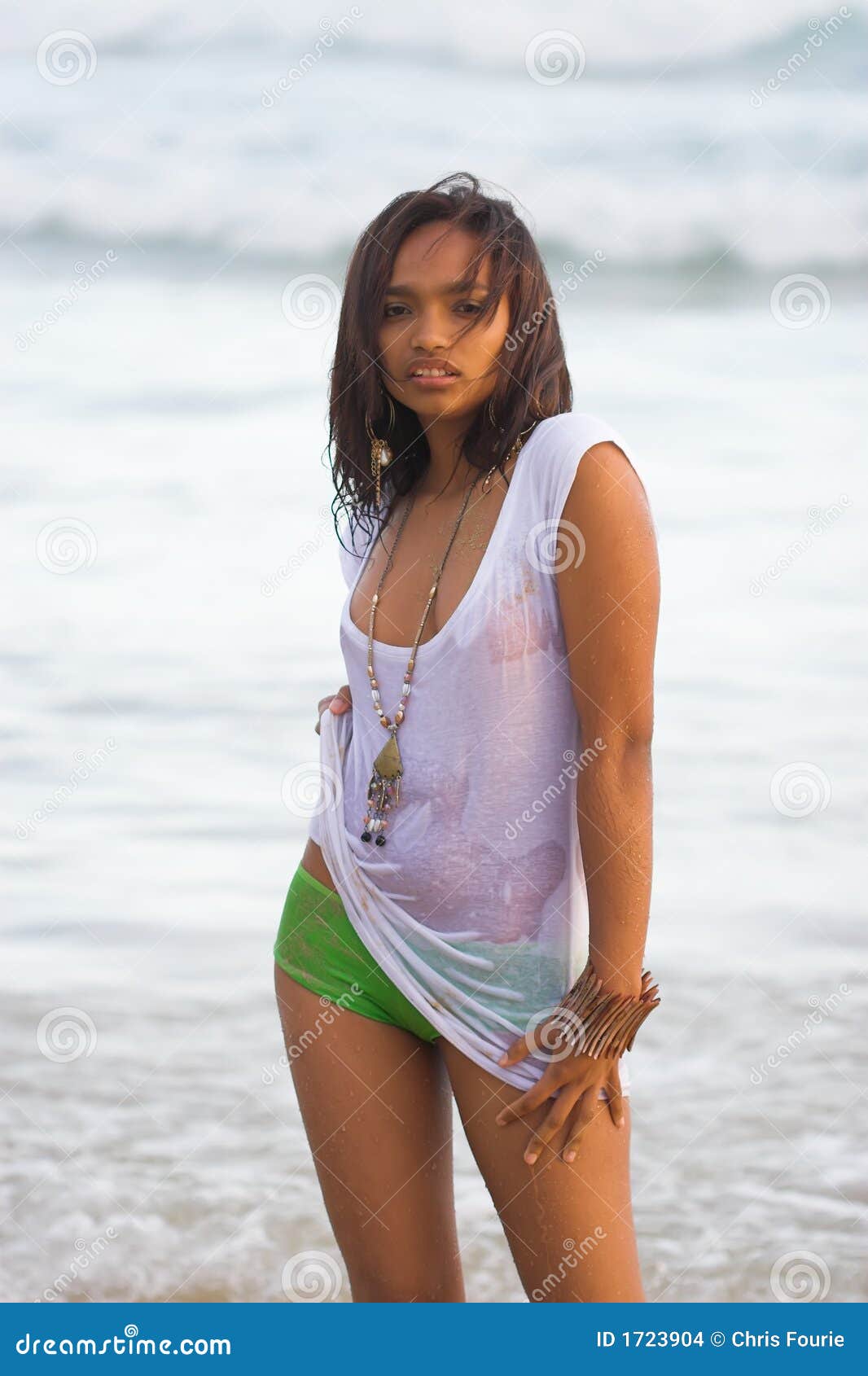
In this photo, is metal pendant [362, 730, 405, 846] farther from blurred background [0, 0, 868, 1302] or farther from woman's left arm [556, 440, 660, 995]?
blurred background [0, 0, 868, 1302]

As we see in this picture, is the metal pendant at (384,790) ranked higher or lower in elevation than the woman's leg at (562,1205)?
higher

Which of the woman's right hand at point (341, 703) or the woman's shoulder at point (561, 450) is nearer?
the woman's shoulder at point (561, 450)

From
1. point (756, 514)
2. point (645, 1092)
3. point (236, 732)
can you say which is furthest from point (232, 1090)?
point (756, 514)

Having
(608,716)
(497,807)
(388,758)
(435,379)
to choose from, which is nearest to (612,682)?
(608,716)

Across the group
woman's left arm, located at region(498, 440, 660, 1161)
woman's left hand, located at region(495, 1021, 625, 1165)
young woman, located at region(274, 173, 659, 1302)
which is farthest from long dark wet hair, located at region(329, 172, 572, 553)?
woman's left hand, located at region(495, 1021, 625, 1165)

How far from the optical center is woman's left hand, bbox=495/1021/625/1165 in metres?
→ 1.73

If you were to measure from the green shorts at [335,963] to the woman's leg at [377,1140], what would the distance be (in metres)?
0.02

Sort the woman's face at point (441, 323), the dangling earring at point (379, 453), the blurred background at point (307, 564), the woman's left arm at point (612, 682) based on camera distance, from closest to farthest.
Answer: the woman's left arm at point (612, 682)
the woman's face at point (441, 323)
the dangling earring at point (379, 453)
the blurred background at point (307, 564)

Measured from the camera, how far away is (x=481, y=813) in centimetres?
179

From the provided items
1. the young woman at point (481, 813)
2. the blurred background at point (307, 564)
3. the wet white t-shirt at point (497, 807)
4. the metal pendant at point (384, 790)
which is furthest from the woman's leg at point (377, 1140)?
the blurred background at point (307, 564)

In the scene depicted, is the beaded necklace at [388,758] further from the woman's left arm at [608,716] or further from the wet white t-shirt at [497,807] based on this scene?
the woman's left arm at [608,716]

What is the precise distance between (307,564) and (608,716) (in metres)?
8.60

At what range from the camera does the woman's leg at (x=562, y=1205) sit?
5.66ft

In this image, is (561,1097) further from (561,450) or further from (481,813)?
(561,450)
